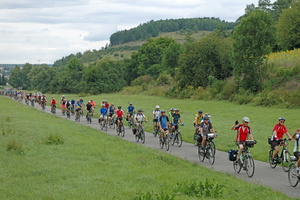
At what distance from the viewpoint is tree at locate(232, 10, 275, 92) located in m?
48.2

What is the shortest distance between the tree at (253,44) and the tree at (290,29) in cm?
1211

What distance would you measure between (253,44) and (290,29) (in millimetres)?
14010

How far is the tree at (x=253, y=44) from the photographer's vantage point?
48.2 m

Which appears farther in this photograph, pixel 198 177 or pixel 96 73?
pixel 96 73

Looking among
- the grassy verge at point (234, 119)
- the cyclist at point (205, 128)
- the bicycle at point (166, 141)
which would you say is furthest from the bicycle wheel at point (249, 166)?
the bicycle at point (166, 141)

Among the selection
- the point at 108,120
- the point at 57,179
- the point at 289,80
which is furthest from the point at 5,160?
the point at 289,80

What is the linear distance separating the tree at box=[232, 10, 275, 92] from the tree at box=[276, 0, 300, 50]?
1211 centimetres

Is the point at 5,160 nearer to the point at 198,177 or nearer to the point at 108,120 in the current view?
the point at 198,177

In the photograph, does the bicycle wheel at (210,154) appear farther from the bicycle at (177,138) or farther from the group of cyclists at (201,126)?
the bicycle at (177,138)

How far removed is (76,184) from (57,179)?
96cm

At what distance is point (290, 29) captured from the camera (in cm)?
5972

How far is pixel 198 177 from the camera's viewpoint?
13461 mm

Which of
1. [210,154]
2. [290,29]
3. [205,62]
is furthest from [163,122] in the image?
[290,29]

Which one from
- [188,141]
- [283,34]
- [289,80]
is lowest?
[188,141]
